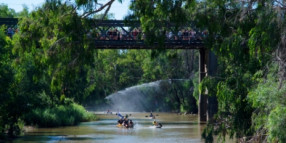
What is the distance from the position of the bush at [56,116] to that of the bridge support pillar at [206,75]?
10275 millimetres

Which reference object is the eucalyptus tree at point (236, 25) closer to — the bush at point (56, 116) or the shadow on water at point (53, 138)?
the shadow on water at point (53, 138)

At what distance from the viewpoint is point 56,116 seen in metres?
39.0

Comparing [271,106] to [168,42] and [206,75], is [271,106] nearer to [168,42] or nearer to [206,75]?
[168,42]

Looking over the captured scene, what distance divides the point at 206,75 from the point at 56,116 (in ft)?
39.0

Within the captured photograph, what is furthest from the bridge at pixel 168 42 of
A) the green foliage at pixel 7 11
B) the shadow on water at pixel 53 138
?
the green foliage at pixel 7 11

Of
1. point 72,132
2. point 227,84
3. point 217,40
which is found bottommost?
point 72,132

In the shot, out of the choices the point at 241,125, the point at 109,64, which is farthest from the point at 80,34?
the point at 109,64

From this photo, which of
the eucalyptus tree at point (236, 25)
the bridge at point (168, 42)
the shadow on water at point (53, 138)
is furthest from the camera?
the bridge at point (168, 42)

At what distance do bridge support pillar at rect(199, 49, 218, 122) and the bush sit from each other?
33.7ft

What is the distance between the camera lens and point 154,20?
15.1 meters

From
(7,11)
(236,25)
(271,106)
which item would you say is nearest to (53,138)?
(236,25)

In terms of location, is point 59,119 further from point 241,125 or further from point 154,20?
point 154,20

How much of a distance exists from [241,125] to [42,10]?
27.3 ft

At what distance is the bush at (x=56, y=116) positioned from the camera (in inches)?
Answer: 1453
